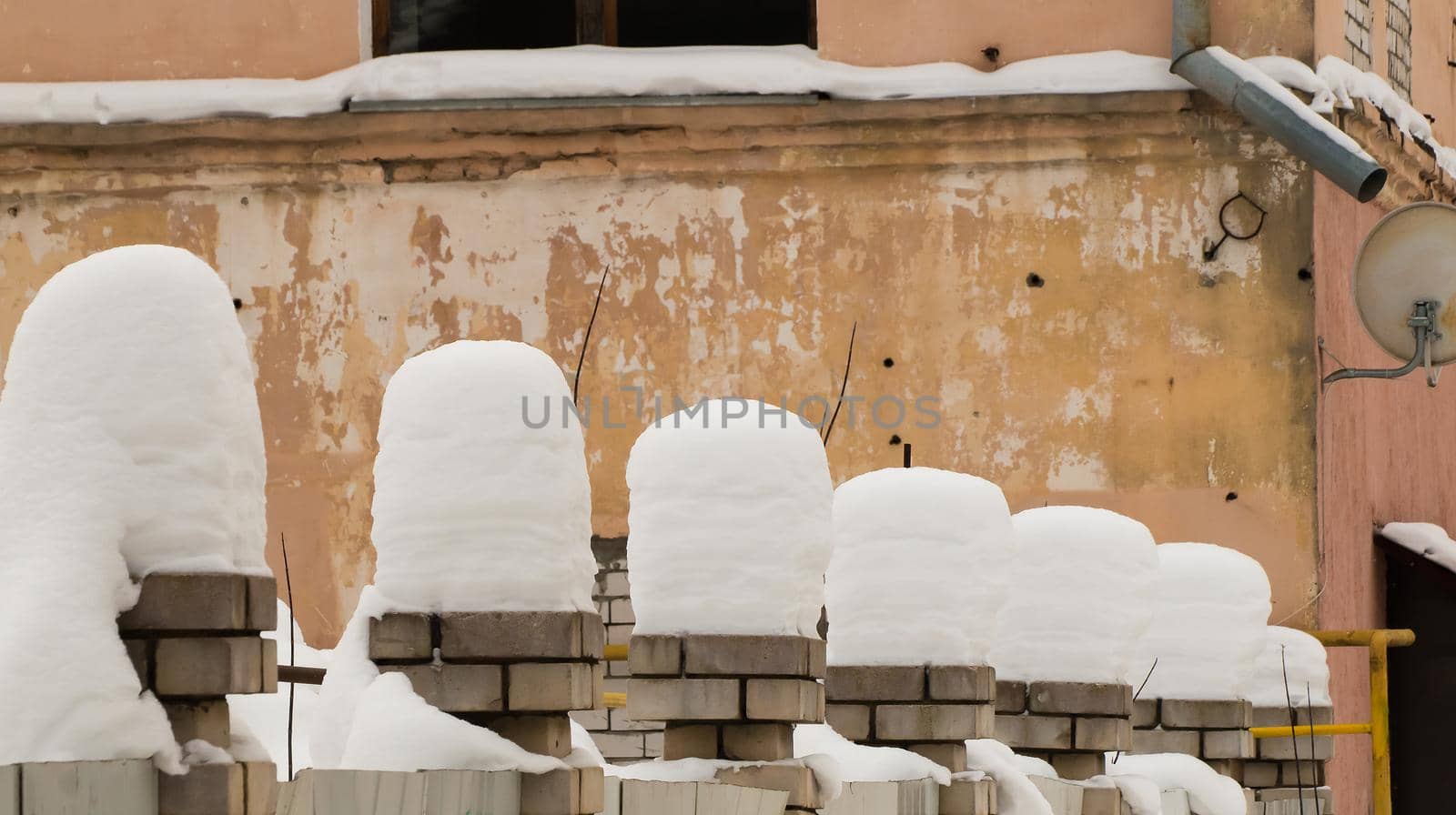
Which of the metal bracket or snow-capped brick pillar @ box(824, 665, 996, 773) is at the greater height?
the metal bracket

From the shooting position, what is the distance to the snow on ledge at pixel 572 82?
10359 mm

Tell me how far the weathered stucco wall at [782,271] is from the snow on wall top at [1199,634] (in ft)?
6.11

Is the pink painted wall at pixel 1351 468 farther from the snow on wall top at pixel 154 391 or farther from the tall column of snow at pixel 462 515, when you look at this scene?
the snow on wall top at pixel 154 391

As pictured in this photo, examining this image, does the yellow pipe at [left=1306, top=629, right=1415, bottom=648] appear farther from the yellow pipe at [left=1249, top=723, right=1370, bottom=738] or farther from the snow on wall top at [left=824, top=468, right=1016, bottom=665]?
the snow on wall top at [left=824, top=468, right=1016, bottom=665]

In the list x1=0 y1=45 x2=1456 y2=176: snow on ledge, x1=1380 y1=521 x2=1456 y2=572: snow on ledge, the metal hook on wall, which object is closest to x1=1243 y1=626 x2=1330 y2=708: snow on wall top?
x1=1380 y1=521 x2=1456 y2=572: snow on ledge

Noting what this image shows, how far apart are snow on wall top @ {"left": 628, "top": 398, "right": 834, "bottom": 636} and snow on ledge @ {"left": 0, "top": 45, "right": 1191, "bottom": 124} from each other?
5.69m

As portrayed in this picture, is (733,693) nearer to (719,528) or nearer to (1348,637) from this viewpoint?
(719,528)

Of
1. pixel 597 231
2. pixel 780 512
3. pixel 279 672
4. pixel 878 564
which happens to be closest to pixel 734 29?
pixel 597 231

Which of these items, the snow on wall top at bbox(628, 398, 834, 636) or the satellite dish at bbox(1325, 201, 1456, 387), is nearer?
the snow on wall top at bbox(628, 398, 834, 636)

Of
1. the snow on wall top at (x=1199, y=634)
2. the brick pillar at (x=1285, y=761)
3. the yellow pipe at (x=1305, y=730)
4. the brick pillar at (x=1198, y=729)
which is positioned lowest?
the brick pillar at (x=1285, y=761)

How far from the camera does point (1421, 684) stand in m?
Result: 11.1

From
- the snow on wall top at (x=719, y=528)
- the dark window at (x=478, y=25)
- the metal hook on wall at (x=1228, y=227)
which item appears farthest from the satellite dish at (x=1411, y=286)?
the snow on wall top at (x=719, y=528)

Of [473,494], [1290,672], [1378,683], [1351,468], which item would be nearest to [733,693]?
[473,494]

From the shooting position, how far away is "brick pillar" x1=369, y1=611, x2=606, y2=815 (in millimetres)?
4137
